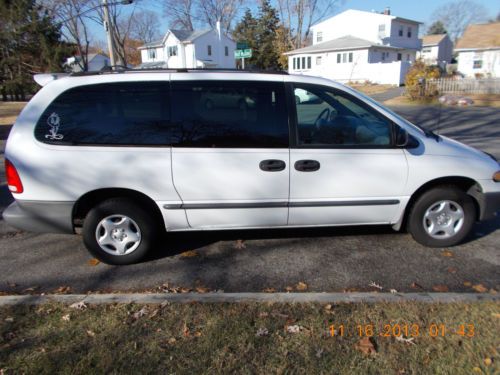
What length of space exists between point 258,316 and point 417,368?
3.68 ft

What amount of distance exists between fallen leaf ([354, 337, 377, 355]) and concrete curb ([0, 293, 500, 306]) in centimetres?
45

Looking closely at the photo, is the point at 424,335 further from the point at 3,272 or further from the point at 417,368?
the point at 3,272

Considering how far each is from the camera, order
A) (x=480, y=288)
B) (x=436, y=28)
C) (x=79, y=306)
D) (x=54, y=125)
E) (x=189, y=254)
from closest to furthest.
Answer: (x=79, y=306) < (x=480, y=288) < (x=54, y=125) < (x=189, y=254) < (x=436, y=28)

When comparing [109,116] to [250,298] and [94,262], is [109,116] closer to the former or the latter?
[94,262]

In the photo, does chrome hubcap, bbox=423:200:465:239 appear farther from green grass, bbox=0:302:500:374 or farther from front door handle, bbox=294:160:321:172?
front door handle, bbox=294:160:321:172

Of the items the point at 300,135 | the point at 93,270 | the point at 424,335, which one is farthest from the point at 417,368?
the point at 93,270

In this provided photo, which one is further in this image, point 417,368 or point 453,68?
point 453,68

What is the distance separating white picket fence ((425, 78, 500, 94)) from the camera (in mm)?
23781

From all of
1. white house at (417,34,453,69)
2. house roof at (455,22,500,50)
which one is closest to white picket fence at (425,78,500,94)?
house roof at (455,22,500,50)

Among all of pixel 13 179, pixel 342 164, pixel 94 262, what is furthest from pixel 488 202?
pixel 13 179

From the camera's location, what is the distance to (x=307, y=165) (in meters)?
3.71

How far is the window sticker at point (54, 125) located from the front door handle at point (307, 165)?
2.24m

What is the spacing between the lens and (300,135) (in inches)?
147

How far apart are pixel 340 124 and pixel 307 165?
0.58m
